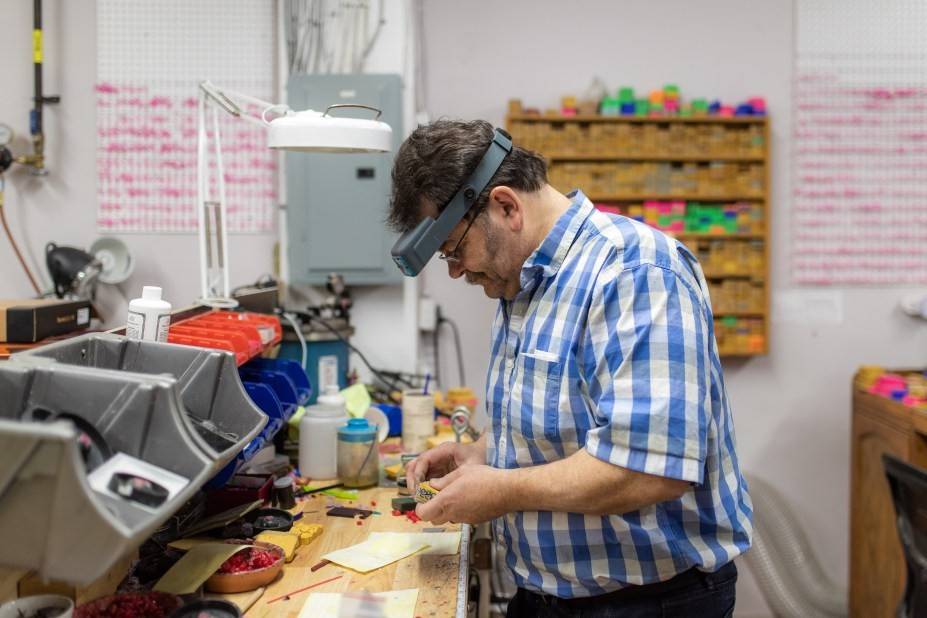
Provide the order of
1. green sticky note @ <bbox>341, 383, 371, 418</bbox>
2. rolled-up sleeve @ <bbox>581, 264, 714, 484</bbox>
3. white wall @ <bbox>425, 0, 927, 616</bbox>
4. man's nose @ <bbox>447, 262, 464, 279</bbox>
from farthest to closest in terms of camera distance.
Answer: white wall @ <bbox>425, 0, 927, 616</bbox>, green sticky note @ <bbox>341, 383, 371, 418</bbox>, man's nose @ <bbox>447, 262, 464, 279</bbox>, rolled-up sleeve @ <bbox>581, 264, 714, 484</bbox>

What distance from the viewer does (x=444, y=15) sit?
3576 millimetres

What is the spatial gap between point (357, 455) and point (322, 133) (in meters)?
0.84

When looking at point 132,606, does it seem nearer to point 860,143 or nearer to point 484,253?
point 484,253

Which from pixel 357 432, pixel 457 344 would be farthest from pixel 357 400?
pixel 457 344

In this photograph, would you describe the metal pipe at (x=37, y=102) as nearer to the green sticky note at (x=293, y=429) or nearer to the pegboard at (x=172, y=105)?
the pegboard at (x=172, y=105)

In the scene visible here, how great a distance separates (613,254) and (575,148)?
83.9 inches

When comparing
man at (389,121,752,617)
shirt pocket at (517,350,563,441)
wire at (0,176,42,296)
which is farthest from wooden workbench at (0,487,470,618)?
wire at (0,176,42,296)

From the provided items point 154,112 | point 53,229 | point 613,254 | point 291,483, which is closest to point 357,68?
point 154,112

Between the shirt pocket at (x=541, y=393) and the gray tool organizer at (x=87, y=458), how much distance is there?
18.4 inches

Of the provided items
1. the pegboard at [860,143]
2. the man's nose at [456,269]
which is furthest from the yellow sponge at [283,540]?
the pegboard at [860,143]

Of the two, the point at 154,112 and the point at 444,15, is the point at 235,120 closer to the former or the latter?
the point at 154,112

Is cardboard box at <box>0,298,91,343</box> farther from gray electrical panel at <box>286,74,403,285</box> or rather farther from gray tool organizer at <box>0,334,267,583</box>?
gray electrical panel at <box>286,74,403,285</box>

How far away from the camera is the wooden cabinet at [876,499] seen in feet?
10.1

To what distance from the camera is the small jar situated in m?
2.24
